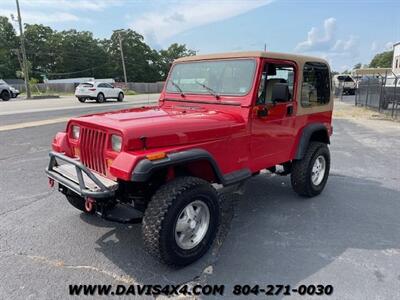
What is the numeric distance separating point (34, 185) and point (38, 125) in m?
7.29

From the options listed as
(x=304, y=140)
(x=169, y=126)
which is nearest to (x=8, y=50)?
(x=304, y=140)

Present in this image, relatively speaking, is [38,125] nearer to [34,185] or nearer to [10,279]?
[34,185]

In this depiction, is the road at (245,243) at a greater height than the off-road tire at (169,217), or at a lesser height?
lesser

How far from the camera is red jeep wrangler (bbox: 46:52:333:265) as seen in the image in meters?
3.00

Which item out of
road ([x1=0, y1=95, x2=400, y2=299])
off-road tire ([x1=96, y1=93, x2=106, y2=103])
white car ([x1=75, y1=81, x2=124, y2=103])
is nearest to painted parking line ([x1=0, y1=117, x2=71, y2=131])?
road ([x1=0, y1=95, x2=400, y2=299])

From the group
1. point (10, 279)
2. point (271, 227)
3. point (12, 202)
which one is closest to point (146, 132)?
point (10, 279)

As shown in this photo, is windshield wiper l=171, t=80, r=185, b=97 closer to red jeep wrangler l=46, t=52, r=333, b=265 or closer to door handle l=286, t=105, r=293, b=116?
red jeep wrangler l=46, t=52, r=333, b=265

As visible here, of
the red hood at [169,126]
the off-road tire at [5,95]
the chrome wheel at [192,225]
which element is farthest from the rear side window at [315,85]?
the off-road tire at [5,95]

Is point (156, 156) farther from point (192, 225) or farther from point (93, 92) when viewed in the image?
point (93, 92)

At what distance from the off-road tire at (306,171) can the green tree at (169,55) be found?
86.5 meters

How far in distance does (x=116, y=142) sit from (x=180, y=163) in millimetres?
618

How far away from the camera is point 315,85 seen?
195 inches

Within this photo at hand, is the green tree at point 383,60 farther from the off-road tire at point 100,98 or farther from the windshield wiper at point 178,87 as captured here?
the windshield wiper at point 178,87

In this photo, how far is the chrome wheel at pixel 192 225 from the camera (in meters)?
3.21
